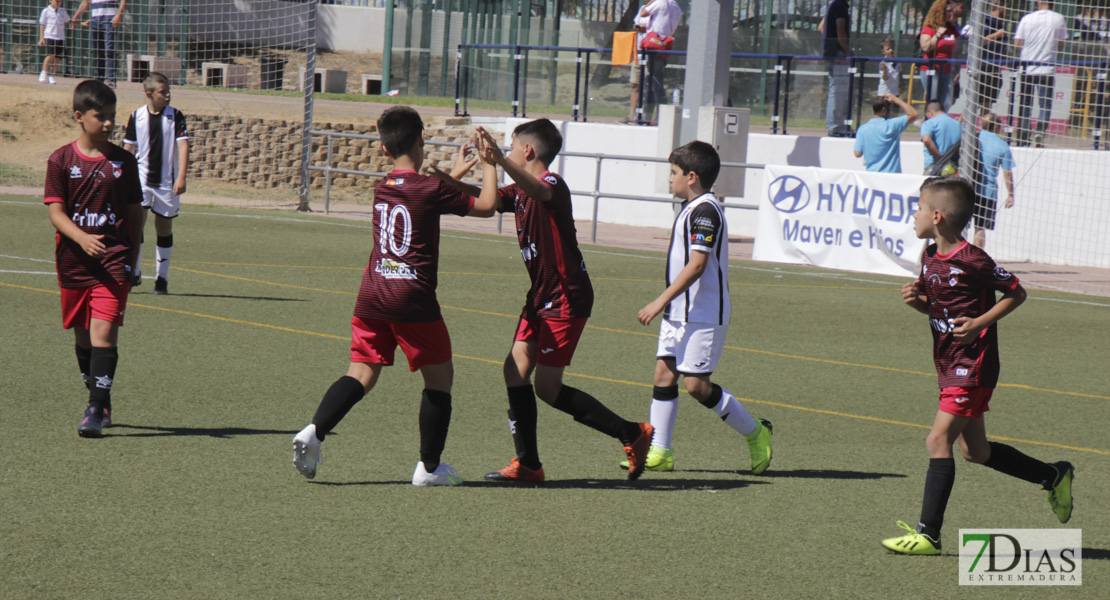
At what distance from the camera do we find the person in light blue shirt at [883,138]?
54.7ft

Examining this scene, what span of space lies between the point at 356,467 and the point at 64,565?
1781 mm

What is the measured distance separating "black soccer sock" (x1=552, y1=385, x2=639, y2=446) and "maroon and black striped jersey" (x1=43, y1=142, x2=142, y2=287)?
248 cm

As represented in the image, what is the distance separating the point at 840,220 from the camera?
1603 centimetres

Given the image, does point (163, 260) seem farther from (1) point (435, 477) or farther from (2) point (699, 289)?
(2) point (699, 289)

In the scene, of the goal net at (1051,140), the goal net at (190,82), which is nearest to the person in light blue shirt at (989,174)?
the goal net at (1051,140)

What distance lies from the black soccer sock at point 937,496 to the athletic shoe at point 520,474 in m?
1.80

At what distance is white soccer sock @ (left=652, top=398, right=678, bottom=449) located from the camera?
20.8ft

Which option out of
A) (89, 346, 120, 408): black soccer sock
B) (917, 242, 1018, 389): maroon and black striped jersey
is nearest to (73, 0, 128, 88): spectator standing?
(89, 346, 120, 408): black soccer sock

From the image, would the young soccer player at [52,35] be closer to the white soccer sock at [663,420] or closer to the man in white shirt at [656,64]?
the man in white shirt at [656,64]

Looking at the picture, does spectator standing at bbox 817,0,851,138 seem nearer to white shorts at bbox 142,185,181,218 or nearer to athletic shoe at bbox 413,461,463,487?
white shorts at bbox 142,185,181,218

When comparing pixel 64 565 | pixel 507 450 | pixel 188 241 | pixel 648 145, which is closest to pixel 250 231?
pixel 188 241

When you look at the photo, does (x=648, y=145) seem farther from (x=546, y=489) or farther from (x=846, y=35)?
(x=546, y=489)

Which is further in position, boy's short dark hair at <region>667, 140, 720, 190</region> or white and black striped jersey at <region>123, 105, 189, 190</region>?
white and black striped jersey at <region>123, 105, 189, 190</region>

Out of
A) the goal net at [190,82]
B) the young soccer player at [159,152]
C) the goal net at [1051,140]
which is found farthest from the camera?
the goal net at [190,82]
